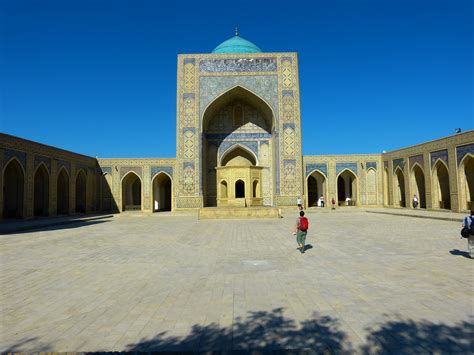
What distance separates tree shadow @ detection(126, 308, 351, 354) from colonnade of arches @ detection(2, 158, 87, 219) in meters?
15.1

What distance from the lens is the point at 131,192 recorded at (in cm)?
2603

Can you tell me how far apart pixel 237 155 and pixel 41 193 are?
469 inches

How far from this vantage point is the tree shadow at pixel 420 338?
8.20 feet

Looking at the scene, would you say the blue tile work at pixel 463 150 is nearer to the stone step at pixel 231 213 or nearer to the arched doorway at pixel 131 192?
the stone step at pixel 231 213

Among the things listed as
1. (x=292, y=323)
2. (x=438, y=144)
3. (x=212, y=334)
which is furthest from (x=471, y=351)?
(x=438, y=144)

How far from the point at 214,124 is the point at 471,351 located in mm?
21368

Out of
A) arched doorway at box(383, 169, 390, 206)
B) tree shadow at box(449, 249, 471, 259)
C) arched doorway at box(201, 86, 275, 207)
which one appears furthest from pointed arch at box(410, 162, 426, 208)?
tree shadow at box(449, 249, 471, 259)

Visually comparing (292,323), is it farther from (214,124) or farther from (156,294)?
(214,124)

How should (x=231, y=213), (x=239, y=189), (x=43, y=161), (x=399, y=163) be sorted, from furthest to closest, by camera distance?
(x=239, y=189) < (x=399, y=163) < (x=43, y=161) < (x=231, y=213)

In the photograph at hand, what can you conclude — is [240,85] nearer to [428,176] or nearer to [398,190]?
[428,176]

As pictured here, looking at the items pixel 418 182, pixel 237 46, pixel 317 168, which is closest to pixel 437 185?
pixel 418 182

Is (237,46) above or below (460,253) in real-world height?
above

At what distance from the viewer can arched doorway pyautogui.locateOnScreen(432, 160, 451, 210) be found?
17.8 metres

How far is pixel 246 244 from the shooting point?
7586mm
